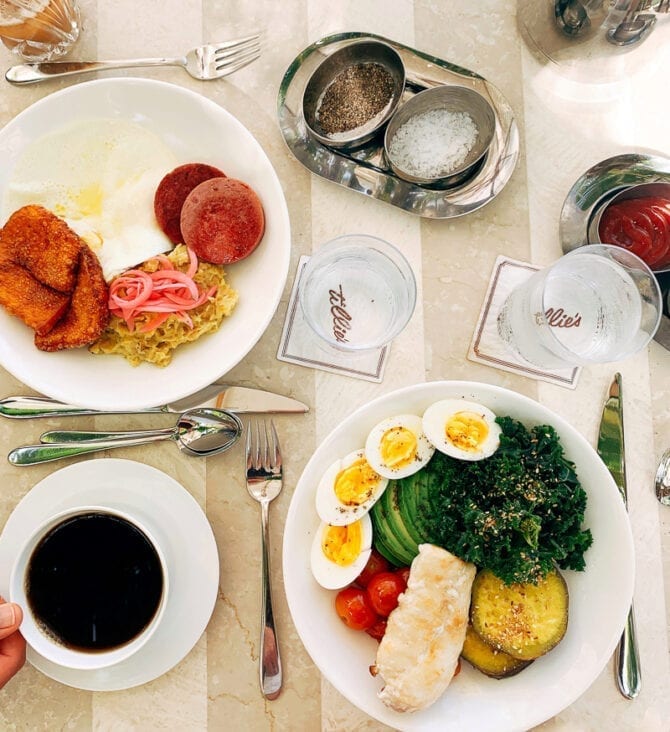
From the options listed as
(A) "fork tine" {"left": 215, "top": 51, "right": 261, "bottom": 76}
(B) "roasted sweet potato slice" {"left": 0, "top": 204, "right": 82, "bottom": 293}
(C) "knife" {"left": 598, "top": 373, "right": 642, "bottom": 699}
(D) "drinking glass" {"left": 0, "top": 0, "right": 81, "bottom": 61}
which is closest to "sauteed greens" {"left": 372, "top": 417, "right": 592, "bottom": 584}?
(C) "knife" {"left": 598, "top": 373, "right": 642, "bottom": 699}

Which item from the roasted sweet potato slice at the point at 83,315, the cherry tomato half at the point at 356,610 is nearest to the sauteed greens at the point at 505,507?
the cherry tomato half at the point at 356,610

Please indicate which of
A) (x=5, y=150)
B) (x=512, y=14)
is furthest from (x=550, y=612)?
(x=5, y=150)

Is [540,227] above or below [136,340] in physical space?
above

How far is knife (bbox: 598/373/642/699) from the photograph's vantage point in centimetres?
139

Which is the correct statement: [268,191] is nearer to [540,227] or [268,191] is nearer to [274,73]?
[274,73]

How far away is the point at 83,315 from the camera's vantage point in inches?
50.3

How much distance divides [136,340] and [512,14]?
3.58 feet

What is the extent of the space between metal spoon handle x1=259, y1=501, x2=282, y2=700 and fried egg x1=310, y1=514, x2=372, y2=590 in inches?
6.2

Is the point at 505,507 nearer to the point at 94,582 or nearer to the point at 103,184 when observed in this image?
the point at 94,582

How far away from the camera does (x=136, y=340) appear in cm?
132

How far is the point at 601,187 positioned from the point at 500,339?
1.32 feet

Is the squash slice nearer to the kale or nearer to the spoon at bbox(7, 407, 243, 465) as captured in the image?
the kale

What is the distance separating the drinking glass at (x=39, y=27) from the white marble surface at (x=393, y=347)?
0.04 m

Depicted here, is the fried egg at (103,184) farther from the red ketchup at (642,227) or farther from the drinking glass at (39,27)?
the red ketchup at (642,227)
